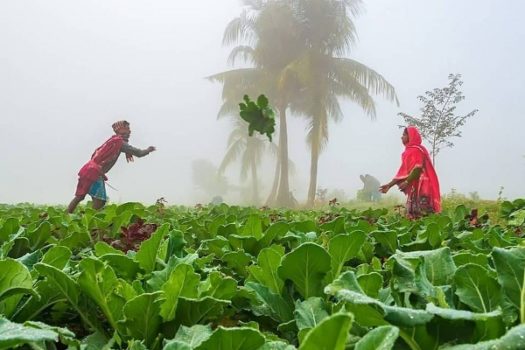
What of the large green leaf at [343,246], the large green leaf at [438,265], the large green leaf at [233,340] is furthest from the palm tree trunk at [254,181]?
the large green leaf at [233,340]

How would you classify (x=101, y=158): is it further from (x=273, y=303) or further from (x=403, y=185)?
(x=273, y=303)

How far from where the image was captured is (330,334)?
36cm

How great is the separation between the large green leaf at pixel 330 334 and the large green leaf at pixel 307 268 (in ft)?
1.05

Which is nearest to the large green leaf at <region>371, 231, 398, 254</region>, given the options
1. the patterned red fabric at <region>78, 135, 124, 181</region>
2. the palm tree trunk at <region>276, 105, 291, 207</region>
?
the patterned red fabric at <region>78, 135, 124, 181</region>

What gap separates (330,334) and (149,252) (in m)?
0.63

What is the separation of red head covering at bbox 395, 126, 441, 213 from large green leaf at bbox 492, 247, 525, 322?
4947mm

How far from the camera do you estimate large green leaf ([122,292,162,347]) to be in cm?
60

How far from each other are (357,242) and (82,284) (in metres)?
0.42

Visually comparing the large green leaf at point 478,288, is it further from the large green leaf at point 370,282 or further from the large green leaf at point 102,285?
the large green leaf at point 102,285

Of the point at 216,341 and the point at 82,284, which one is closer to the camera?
the point at 216,341

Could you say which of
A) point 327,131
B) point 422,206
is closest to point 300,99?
point 327,131

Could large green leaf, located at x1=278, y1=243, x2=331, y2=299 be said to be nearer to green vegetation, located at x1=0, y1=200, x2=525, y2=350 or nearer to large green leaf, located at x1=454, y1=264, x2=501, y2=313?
green vegetation, located at x1=0, y1=200, x2=525, y2=350

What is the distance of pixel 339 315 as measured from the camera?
353mm

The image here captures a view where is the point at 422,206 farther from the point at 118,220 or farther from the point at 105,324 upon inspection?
the point at 105,324
